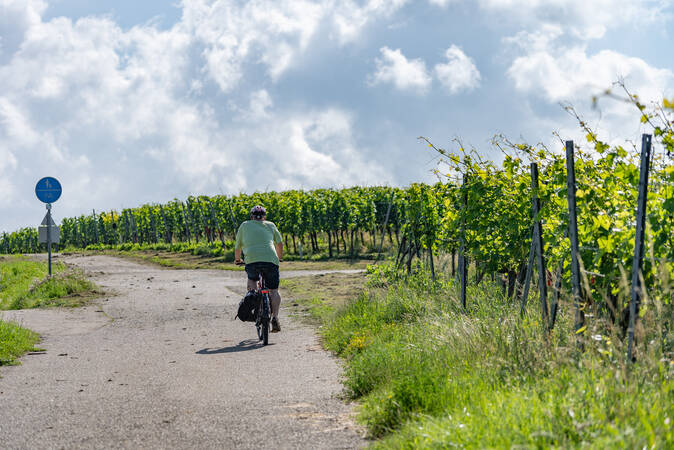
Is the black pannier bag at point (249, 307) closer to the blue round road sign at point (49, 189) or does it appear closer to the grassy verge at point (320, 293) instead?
the grassy verge at point (320, 293)

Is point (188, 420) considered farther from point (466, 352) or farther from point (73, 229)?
point (73, 229)

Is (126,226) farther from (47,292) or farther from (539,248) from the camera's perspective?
(539,248)

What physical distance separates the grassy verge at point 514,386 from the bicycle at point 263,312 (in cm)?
203

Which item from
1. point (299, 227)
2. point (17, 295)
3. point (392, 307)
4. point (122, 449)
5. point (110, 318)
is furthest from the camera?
point (299, 227)

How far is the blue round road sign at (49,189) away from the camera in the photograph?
68.2ft

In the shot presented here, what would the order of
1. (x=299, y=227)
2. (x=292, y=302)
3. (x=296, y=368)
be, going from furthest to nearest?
(x=299, y=227)
(x=292, y=302)
(x=296, y=368)

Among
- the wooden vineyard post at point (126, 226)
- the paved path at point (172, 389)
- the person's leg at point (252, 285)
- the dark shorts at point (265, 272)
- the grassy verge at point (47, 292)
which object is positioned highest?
the wooden vineyard post at point (126, 226)

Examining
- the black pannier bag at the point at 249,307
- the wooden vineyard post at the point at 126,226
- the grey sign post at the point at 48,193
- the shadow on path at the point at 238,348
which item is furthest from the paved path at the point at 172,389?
the wooden vineyard post at the point at 126,226

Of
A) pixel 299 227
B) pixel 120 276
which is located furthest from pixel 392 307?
pixel 299 227

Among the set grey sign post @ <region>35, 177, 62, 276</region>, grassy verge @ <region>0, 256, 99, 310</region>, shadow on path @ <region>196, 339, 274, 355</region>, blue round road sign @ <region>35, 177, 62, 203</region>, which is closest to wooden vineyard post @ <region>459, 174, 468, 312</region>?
shadow on path @ <region>196, 339, 274, 355</region>

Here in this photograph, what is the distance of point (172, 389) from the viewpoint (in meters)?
6.66

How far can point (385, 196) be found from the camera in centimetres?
3881

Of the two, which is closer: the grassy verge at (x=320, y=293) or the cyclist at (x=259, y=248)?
the cyclist at (x=259, y=248)

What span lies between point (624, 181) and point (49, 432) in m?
4.86
